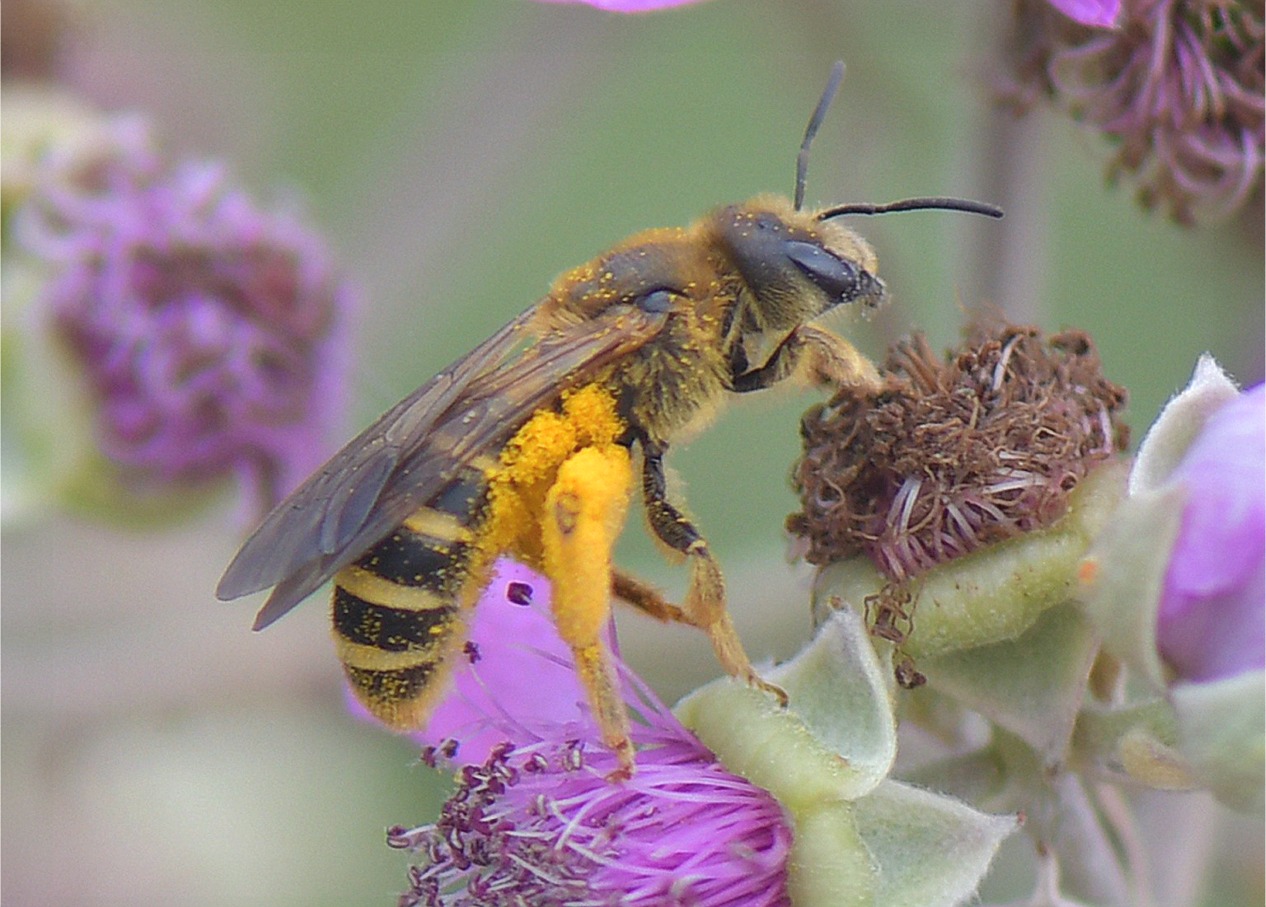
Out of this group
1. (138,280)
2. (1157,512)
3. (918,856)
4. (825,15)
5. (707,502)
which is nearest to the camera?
(1157,512)

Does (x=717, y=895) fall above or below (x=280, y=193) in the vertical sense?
below

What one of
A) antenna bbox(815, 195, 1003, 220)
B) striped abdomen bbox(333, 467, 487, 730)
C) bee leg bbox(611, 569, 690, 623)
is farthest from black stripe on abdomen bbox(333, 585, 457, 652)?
antenna bbox(815, 195, 1003, 220)

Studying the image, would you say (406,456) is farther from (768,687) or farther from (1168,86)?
(1168,86)

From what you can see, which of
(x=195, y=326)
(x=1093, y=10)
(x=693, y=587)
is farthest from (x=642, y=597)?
(x=195, y=326)

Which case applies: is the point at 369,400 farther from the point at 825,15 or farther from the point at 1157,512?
the point at 1157,512

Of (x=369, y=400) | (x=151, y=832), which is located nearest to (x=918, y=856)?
(x=369, y=400)

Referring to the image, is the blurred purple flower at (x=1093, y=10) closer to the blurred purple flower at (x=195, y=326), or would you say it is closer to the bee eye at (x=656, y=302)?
the bee eye at (x=656, y=302)
